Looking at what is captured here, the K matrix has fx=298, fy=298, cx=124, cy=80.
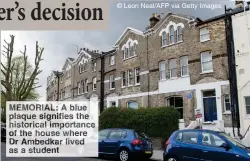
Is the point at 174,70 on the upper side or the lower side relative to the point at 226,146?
upper

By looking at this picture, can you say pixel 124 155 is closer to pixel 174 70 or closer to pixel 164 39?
pixel 174 70

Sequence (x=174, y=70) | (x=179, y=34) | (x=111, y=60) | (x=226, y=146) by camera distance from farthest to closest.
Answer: (x=111, y=60) < (x=179, y=34) < (x=174, y=70) < (x=226, y=146)

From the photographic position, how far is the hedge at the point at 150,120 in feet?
58.1

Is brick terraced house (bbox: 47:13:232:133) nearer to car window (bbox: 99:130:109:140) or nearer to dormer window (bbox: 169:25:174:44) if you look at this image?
dormer window (bbox: 169:25:174:44)

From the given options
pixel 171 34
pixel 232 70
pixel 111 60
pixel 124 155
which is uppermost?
pixel 171 34

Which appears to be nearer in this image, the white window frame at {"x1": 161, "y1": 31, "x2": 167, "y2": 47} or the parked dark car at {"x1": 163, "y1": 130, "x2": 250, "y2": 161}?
the parked dark car at {"x1": 163, "y1": 130, "x2": 250, "y2": 161}

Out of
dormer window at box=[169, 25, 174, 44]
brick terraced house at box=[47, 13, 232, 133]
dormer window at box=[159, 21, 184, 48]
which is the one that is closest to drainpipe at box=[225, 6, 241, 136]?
brick terraced house at box=[47, 13, 232, 133]

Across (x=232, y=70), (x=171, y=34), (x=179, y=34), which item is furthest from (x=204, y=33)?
(x=232, y=70)

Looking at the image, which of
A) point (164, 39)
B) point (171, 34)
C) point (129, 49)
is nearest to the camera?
point (171, 34)

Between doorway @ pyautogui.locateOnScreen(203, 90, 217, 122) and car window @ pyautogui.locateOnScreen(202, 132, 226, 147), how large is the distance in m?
9.36

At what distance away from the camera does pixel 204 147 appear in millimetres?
9016

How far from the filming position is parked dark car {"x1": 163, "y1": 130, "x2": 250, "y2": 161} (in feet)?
28.0

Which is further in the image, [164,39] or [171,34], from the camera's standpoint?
[164,39]

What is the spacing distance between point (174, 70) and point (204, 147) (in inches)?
477
